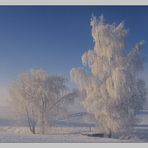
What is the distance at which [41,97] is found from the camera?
18453 millimetres

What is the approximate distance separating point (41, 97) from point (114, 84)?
28.6 inches

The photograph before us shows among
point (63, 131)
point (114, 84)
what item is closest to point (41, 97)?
point (63, 131)

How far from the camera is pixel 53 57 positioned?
18.4 meters

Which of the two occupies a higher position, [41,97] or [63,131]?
[41,97]

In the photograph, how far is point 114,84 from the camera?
18.4 meters

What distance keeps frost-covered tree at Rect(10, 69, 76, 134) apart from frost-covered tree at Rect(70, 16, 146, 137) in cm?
19

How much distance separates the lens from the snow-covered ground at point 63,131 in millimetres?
18344

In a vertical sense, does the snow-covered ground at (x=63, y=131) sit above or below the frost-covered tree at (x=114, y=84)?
below

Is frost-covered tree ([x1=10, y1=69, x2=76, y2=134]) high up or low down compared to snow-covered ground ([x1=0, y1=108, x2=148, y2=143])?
up

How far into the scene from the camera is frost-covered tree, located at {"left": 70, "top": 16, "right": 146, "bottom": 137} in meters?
18.4

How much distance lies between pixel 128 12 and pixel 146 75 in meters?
0.64

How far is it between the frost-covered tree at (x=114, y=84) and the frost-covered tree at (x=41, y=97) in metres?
0.19

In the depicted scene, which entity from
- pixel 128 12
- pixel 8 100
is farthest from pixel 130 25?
pixel 8 100

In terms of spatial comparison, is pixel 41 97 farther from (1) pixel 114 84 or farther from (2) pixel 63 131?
(1) pixel 114 84
